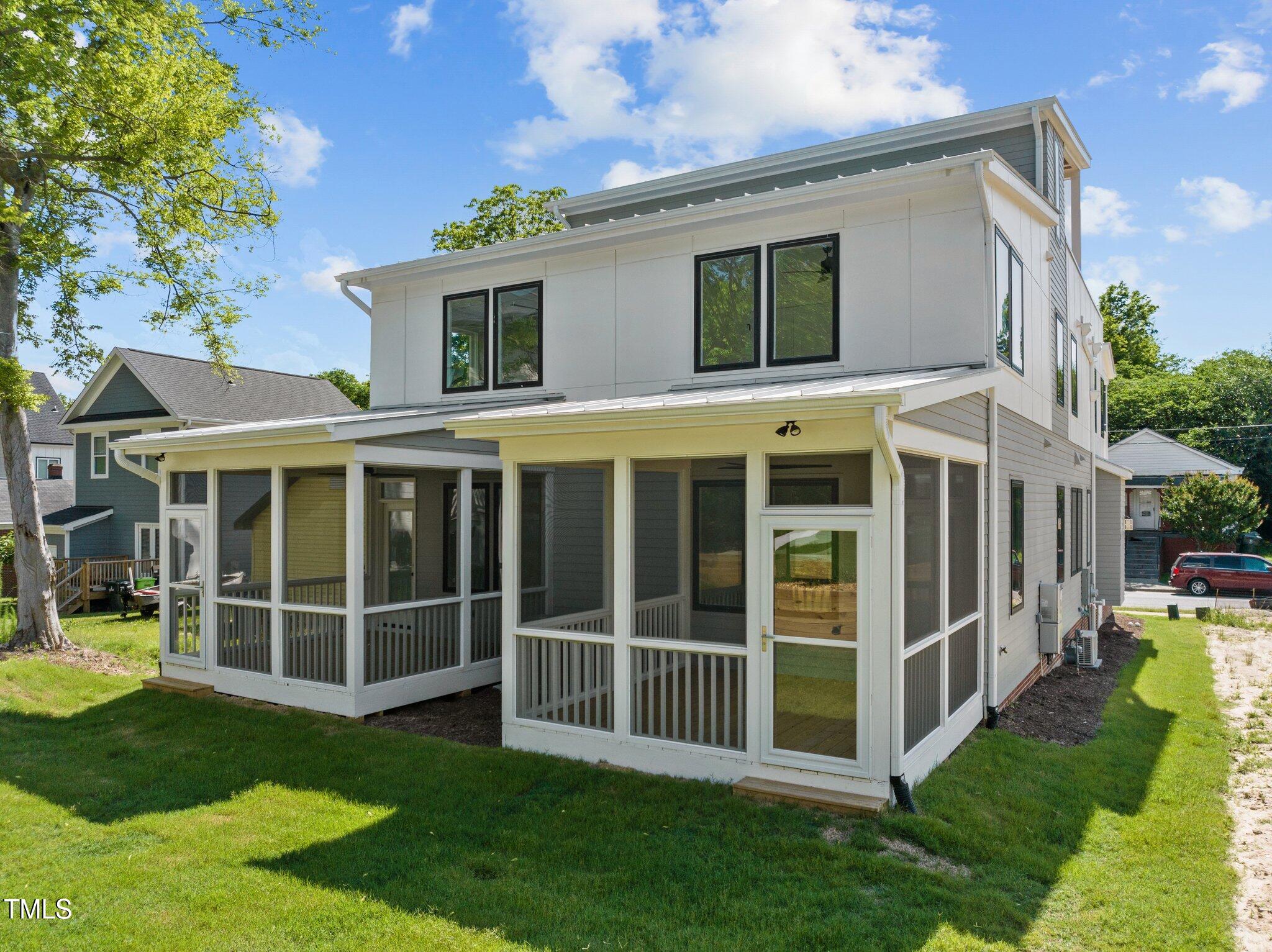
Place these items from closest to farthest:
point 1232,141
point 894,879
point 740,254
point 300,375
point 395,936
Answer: point 395,936, point 894,879, point 740,254, point 1232,141, point 300,375

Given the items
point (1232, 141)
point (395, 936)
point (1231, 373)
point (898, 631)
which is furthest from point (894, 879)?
point (1231, 373)

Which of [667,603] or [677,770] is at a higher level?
[667,603]

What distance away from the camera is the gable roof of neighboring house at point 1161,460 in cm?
3177

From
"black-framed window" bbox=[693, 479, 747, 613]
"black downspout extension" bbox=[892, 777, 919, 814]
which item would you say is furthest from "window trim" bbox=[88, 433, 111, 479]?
"black downspout extension" bbox=[892, 777, 919, 814]

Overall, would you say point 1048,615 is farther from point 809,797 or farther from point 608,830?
point 608,830

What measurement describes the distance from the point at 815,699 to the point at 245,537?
51.9ft

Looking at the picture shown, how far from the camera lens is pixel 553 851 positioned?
514 cm

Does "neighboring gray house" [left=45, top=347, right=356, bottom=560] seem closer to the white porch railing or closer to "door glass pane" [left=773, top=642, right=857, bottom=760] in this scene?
the white porch railing

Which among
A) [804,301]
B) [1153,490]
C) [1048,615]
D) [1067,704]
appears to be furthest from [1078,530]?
[1153,490]

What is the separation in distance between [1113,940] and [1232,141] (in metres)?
21.2

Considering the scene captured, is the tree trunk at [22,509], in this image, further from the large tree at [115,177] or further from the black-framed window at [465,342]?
the black-framed window at [465,342]

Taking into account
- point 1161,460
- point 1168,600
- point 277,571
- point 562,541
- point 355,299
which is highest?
point 355,299

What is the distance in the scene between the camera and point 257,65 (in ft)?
48.1

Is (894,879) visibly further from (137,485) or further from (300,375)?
(300,375)
